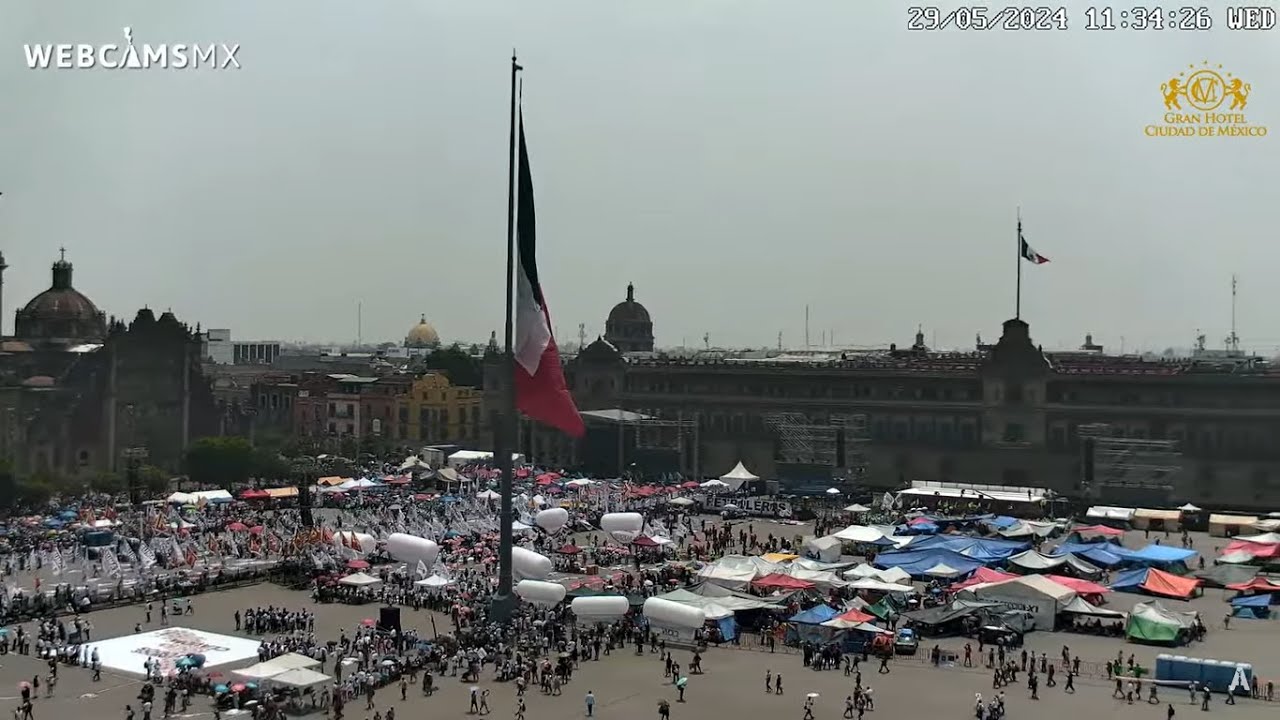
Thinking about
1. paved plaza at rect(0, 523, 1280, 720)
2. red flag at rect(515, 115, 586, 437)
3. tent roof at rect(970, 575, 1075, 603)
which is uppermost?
red flag at rect(515, 115, 586, 437)

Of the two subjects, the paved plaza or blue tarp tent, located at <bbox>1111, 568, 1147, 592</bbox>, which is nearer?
the paved plaza

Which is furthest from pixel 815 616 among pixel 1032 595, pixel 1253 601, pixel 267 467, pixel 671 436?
pixel 671 436

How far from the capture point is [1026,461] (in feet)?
223

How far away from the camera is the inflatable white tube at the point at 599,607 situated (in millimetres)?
33469

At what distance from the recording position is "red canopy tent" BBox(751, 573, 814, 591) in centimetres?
3750

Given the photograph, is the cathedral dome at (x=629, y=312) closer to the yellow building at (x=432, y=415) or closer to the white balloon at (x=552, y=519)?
the yellow building at (x=432, y=415)

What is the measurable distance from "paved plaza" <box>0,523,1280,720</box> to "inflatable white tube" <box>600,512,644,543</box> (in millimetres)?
12196

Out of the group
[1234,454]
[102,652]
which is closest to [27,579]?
[102,652]

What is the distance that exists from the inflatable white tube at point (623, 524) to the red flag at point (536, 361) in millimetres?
16291

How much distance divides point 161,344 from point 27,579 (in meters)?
37.6

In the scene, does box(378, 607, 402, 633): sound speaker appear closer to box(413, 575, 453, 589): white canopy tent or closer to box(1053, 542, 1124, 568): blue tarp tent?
box(413, 575, 453, 589): white canopy tent

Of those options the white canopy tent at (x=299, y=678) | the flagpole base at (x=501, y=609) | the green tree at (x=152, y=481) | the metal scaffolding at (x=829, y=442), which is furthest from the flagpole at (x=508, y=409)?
the metal scaffolding at (x=829, y=442)

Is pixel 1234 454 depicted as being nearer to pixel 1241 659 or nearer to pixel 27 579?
pixel 1241 659

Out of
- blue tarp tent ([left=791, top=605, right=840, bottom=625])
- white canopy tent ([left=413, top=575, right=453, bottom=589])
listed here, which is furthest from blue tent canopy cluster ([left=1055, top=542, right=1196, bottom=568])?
white canopy tent ([left=413, top=575, right=453, bottom=589])
